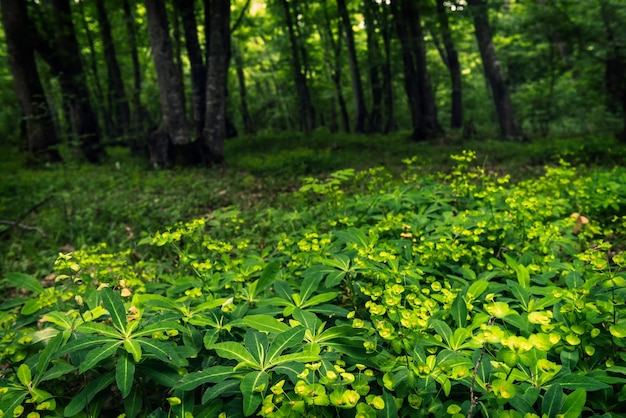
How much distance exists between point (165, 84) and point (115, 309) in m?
9.06

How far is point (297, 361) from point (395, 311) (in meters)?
0.47

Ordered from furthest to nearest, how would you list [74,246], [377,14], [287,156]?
[377,14] → [287,156] → [74,246]

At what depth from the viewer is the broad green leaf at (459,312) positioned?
172cm

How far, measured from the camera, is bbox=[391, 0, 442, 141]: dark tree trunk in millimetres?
12922

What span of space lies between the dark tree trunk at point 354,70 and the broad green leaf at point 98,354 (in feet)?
57.2

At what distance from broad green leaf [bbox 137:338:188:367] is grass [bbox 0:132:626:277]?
3.23 metres

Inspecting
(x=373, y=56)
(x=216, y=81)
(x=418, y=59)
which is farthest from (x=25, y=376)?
(x=373, y=56)

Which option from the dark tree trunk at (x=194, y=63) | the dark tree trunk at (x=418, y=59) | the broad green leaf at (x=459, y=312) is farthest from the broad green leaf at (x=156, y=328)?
the dark tree trunk at (x=418, y=59)

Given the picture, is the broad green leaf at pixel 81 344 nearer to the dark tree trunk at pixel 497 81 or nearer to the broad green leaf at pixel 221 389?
the broad green leaf at pixel 221 389

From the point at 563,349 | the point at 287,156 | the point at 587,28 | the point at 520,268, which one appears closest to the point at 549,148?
the point at 587,28

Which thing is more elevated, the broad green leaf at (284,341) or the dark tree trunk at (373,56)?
the dark tree trunk at (373,56)

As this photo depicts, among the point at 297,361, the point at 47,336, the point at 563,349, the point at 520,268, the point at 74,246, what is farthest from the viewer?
the point at 74,246

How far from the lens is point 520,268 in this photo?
2180 millimetres

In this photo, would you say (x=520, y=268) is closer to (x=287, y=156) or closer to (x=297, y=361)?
(x=297, y=361)
